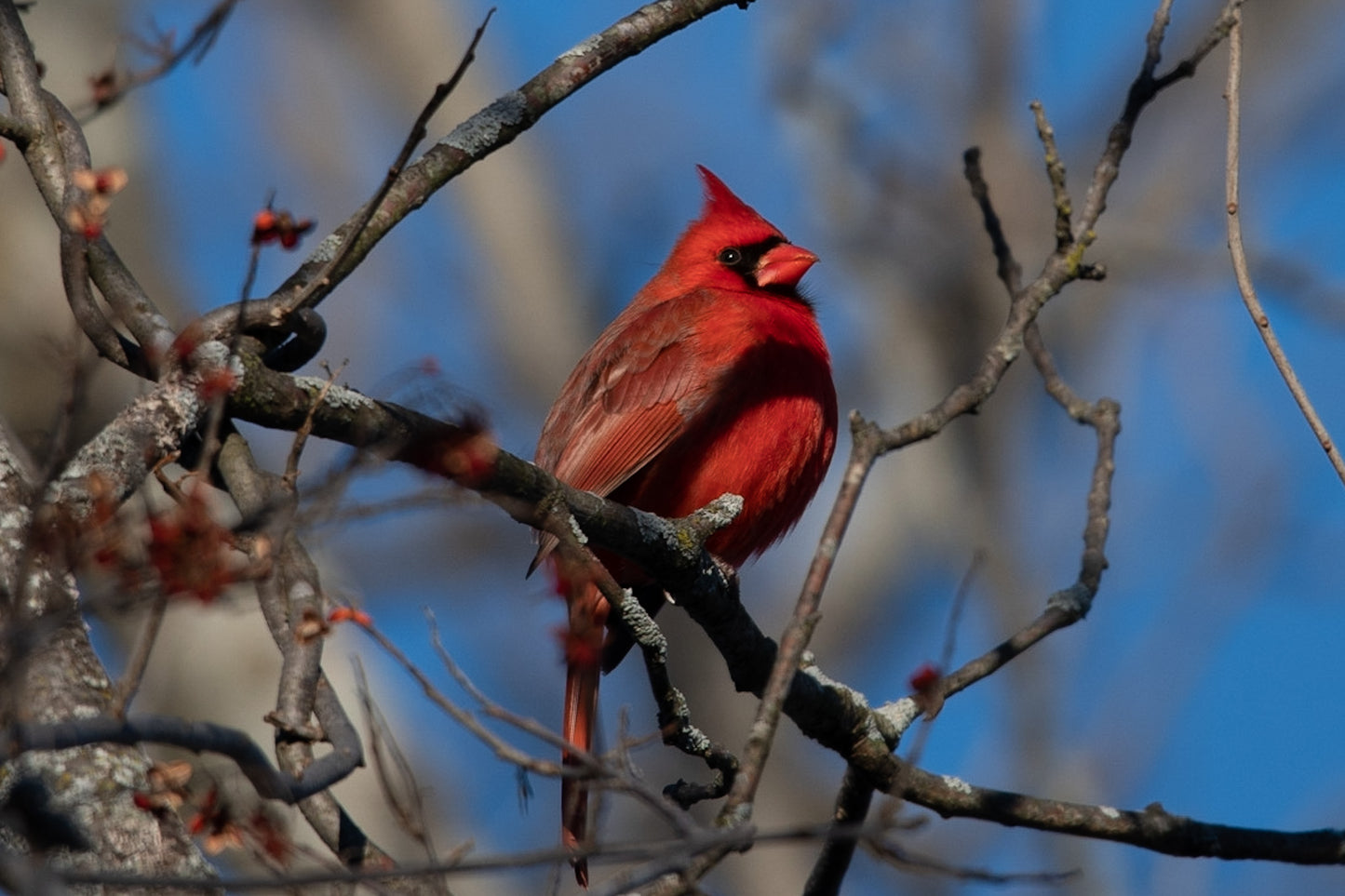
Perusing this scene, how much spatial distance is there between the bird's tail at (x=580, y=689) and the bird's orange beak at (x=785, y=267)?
1384 millimetres

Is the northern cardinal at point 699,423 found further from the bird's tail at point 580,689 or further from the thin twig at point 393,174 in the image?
→ the thin twig at point 393,174

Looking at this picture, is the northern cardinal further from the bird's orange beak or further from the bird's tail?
the bird's orange beak

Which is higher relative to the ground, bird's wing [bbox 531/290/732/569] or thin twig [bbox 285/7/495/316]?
bird's wing [bbox 531/290/732/569]

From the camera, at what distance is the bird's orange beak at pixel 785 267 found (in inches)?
188

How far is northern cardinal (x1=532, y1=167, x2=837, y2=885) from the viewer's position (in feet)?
13.5

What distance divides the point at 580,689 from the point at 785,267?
4.78ft

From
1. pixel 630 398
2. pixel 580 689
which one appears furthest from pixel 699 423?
pixel 580 689

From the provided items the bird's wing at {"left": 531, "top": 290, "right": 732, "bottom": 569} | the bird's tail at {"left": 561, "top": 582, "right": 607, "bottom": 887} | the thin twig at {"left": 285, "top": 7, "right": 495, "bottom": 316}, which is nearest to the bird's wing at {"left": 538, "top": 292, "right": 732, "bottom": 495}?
the bird's wing at {"left": 531, "top": 290, "right": 732, "bottom": 569}

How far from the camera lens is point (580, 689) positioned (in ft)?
13.3

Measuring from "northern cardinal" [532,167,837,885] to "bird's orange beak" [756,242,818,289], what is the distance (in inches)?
7.0

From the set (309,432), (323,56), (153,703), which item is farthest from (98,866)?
(323,56)

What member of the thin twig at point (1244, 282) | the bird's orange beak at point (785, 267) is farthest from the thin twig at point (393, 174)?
the bird's orange beak at point (785, 267)

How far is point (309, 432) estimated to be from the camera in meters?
2.29

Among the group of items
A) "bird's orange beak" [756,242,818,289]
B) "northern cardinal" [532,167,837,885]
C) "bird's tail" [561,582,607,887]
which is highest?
"bird's orange beak" [756,242,818,289]
